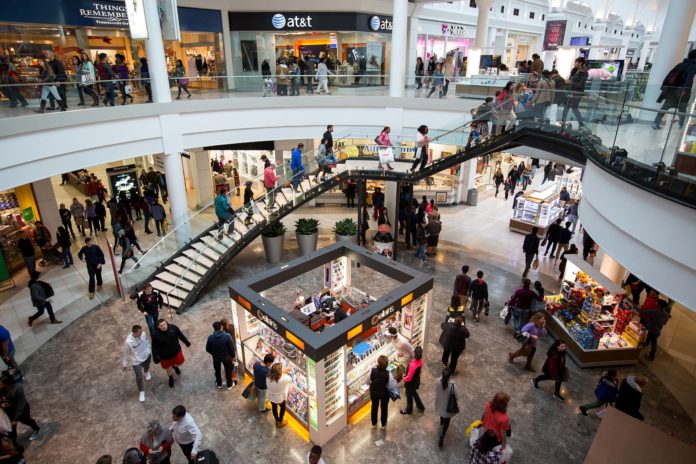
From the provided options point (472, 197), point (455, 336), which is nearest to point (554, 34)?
point (472, 197)

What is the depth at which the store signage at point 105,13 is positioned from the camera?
1493 cm

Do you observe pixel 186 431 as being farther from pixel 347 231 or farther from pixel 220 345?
pixel 347 231

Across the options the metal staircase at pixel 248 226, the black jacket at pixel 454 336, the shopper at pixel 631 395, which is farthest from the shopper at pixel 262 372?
the shopper at pixel 631 395

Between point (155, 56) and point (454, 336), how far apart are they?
1151cm

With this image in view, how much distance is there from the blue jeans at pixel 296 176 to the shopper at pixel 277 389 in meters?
7.08

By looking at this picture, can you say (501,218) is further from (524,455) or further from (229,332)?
(229,332)

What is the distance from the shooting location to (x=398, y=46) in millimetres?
15438

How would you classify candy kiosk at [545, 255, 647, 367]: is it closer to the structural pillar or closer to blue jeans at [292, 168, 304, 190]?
blue jeans at [292, 168, 304, 190]

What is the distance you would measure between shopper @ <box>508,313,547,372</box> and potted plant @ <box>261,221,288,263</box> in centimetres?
775

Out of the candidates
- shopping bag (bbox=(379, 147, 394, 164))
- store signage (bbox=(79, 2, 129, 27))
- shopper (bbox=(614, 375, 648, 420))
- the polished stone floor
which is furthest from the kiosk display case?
store signage (bbox=(79, 2, 129, 27))

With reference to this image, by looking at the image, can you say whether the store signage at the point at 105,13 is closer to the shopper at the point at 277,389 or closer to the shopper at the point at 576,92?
the shopper at the point at 277,389

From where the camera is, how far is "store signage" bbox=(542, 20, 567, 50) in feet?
87.0

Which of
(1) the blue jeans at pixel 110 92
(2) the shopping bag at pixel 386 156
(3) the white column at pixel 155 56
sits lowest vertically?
(2) the shopping bag at pixel 386 156

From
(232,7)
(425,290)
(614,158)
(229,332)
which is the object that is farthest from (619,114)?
(232,7)
